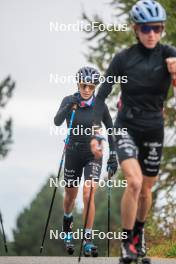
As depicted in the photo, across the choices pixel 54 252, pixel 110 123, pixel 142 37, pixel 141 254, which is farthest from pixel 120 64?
pixel 54 252

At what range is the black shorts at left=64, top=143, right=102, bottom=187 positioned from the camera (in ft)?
44.9

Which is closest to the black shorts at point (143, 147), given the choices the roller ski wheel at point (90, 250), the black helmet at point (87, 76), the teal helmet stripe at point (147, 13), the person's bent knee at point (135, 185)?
the person's bent knee at point (135, 185)

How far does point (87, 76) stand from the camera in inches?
538

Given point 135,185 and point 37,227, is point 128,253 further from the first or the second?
point 37,227

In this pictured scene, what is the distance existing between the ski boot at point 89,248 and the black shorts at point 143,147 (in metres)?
3.77

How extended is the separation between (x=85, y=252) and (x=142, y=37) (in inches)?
189

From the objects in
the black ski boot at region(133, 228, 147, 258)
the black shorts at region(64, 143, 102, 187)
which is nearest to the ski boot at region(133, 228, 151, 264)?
the black ski boot at region(133, 228, 147, 258)

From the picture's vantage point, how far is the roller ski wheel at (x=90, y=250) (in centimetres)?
1331

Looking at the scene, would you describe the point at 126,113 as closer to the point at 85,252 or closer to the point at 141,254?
the point at 141,254

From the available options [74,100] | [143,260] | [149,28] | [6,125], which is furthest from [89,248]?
[6,125]

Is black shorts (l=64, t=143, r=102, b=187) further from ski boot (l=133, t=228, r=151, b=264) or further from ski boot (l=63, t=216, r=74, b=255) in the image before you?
ski boot (l=133, t=228, r=151, b=264)

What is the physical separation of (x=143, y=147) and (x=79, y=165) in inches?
178

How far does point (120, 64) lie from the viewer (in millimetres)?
9445

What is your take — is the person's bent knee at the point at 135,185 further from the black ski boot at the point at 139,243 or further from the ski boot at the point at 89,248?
the ski boot at the point at 89,248
